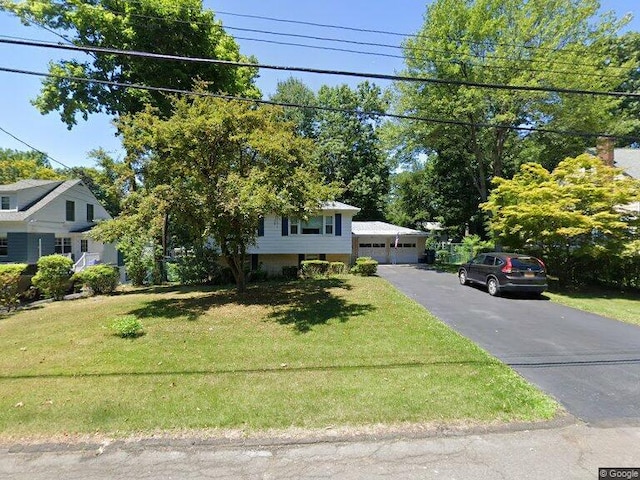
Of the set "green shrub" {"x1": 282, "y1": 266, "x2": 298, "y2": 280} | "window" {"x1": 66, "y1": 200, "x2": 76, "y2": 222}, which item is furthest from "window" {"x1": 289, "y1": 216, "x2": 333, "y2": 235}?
"window" {"x1": 66, "y1": 200, "x2": 76, "y2": 222}

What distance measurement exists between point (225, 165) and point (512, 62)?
58.1 ft

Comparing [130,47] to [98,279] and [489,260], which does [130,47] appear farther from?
[489,260]

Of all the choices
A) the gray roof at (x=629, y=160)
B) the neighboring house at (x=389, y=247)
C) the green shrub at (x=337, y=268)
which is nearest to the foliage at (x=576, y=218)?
the green shrub at (x=337, y=268)

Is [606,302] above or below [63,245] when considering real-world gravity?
below

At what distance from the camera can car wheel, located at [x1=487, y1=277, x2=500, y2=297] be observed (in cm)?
1326

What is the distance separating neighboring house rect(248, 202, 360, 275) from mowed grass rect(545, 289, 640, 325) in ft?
34.9

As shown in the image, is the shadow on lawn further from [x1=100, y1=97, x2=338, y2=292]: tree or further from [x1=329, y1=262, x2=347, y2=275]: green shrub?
[x1=329, y1=262, x2=347, y2=275]: green shrub

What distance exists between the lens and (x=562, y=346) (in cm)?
742

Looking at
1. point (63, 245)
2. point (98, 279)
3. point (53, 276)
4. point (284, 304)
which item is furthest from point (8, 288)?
point (63, 245)

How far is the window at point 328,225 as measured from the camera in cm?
2097

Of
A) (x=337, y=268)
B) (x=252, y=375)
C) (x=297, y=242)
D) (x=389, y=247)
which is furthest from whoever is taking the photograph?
(x=389, y=247)

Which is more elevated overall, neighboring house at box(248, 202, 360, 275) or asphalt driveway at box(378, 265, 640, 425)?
neighboring house at box(248, 202, 360, 275)

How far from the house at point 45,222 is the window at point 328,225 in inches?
500

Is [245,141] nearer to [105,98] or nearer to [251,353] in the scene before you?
[251,353]
